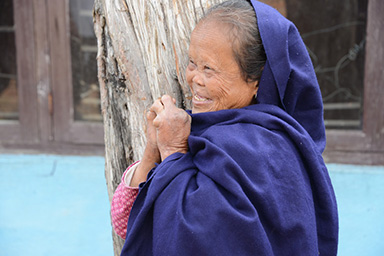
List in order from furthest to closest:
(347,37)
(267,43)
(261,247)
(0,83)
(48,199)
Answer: (0,83), (48,199), (347,37), (267,43), (261,247)

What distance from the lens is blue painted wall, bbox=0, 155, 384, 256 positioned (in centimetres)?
353

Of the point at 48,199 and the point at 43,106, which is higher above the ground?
the point at 43,106

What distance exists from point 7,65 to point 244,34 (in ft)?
11.2

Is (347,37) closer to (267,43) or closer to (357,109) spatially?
(357,109)

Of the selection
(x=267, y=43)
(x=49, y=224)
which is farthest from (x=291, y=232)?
(x=49, y=224)

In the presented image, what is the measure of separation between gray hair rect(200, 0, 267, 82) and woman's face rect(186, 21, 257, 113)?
0.07 ft

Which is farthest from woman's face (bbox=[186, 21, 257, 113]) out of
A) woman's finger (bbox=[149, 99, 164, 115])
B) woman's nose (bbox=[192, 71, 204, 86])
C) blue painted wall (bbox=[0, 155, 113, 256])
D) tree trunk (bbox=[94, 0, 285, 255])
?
blue painted wall (bbox=[0, 155, 113, 256])

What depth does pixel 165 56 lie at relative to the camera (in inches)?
72.4

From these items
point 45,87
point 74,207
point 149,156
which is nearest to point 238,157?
point 149,156

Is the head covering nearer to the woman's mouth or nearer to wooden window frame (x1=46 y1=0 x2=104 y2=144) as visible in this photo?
the woman's mouth

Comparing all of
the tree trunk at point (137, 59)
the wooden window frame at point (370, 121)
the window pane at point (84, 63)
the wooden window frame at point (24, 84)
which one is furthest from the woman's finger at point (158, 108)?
the wooden window frame at point (24, 84)

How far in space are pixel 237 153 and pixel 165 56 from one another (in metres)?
0.66

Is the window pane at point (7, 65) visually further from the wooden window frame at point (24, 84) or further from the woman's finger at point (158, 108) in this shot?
the woman's finger at point (158, 108)

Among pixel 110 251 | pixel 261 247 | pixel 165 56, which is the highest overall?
pixel 165 56
